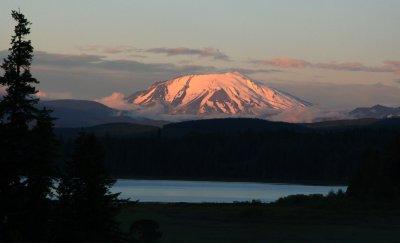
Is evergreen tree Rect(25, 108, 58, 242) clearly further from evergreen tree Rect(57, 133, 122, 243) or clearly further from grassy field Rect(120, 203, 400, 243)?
grassy field Rect(120, 203, 400, 243)

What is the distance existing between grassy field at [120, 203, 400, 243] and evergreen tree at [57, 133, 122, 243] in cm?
1096

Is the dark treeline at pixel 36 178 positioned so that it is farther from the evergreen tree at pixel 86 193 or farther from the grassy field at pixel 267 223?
the grassy field at pixel 267 223

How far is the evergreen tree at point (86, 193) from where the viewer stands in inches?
1276

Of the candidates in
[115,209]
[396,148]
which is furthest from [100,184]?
[396,148]

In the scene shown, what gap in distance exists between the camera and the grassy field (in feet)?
163

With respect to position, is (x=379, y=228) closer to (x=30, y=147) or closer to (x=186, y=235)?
(x=186, y=235)

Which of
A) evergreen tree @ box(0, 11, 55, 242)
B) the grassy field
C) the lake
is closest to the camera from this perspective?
evergreen tree @ box(0, 11, 55, 242)

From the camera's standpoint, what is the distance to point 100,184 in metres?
33.0

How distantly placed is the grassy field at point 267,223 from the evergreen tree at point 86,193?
10956 mm

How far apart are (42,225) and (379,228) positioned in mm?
30010

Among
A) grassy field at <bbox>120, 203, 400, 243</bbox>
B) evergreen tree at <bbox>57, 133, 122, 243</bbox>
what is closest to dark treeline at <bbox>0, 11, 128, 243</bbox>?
evergreen tree at <bbox>57, 133, 122, 243</bbox>

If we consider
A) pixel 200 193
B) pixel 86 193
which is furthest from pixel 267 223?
pixel 200 193

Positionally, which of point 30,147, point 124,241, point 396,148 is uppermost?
point 396,148

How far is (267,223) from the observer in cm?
5922
